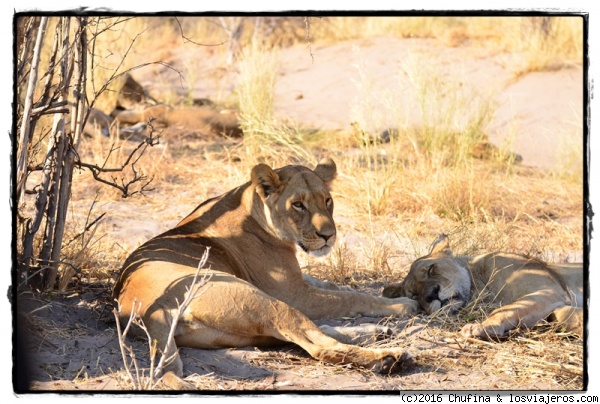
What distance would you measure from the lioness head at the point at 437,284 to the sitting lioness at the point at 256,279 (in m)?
0.14

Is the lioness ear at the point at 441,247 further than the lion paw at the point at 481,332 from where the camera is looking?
Yes

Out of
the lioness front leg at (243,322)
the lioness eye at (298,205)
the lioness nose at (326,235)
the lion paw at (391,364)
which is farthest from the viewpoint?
the lioness eye at (298,205)

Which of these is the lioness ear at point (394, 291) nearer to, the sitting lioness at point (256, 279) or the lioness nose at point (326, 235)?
the sitting lioness at point (256, 279)

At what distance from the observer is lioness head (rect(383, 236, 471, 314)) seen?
5539 mm

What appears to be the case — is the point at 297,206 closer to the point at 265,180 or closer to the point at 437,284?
the point at 265,180

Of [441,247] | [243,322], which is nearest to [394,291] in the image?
[441,247]

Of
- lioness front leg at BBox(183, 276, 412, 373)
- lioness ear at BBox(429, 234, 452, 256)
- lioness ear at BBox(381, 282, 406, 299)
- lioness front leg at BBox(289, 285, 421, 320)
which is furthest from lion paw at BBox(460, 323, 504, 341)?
lioness ear at BBox(429, 234, 452, 256)

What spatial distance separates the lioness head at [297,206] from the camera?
213 inches

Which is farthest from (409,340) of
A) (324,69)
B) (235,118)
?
(324,69)

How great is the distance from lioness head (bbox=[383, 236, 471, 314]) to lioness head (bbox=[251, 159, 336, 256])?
67 cm

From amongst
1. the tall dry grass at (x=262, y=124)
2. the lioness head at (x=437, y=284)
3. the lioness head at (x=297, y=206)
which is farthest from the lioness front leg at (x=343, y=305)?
the tall dry grass at (x=262, y=124)

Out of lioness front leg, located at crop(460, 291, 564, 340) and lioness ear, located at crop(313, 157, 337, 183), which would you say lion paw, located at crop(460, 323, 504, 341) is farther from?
lioness ear, located at crop(313, 157, 337, 183)

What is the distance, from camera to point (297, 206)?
5.49 metres

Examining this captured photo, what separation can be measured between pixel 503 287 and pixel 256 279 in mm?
1534
